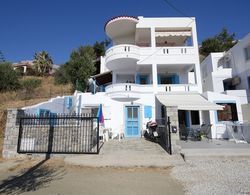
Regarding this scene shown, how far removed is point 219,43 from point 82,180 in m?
57.5

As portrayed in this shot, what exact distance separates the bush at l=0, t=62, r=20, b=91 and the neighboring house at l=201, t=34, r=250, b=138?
132 ft

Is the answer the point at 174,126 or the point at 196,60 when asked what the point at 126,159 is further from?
the point at 196,60

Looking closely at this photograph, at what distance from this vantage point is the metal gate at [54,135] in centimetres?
1295

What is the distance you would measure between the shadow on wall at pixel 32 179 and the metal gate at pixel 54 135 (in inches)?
103

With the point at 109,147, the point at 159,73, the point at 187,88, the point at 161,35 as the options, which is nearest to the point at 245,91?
the point at 187,88

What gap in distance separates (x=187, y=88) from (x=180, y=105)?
6.83m

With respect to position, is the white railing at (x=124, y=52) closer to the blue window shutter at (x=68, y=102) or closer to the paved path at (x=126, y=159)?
the blue window shutter at (x=68, y=102)

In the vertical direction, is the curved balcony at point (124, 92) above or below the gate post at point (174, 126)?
above

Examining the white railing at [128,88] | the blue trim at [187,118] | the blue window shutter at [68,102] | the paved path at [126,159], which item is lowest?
the paved path at [126,159]

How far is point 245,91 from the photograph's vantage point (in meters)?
21.1

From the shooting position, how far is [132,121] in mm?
20969

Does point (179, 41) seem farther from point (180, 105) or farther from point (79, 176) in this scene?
point (79, 176)

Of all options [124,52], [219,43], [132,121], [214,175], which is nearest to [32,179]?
[214,175]

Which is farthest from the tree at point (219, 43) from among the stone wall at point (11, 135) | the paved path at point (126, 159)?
the stone wall at point (11, 135)
